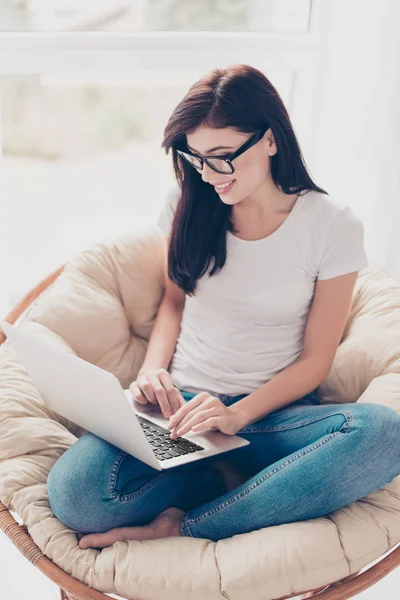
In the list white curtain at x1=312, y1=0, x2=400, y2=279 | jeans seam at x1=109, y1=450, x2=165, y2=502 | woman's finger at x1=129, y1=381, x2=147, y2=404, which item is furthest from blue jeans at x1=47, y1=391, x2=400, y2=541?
white curtain at x1=312, y1=0, x2=400, y2=279

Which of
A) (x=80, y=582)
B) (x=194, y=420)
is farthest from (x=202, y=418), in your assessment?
(x=80, y=582)

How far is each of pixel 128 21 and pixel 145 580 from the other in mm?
1607

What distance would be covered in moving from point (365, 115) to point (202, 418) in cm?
120

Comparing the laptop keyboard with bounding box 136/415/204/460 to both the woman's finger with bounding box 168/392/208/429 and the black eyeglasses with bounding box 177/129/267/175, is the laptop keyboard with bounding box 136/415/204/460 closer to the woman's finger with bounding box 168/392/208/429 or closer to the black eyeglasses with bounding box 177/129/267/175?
the woman's finger with bounding box 168/392/208/429

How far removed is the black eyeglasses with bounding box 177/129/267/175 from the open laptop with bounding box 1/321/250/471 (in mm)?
464

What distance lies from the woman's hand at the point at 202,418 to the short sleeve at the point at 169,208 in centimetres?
47

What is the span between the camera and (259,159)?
5.02 ft

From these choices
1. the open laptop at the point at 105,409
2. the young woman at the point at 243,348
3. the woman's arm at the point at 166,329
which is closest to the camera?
the open laptop at the point at 105,409

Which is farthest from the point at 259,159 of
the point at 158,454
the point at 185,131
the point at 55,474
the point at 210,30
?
the point at 210,30

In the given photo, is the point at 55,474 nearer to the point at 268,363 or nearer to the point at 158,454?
the point at 158,454

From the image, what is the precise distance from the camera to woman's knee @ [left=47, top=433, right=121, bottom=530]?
137cm

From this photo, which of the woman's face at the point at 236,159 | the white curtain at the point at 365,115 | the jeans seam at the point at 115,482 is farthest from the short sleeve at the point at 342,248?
the white curtain at the point at 365,115

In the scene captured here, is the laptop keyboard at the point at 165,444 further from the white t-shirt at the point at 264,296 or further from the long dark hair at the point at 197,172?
the long dark hair at the point at 197,172

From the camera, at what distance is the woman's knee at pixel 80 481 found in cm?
137
